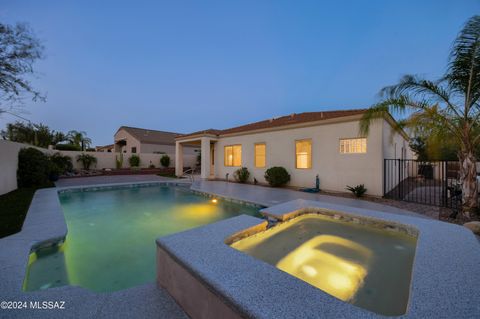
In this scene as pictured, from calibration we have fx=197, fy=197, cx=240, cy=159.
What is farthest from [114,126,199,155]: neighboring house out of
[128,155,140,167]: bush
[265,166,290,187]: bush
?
[265,166,290,187]: bush

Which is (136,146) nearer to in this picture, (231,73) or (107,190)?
(107,190)

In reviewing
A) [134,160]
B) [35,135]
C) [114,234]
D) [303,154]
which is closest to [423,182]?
[303,154]

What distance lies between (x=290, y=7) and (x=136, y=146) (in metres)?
22.2

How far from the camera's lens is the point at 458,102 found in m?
5.46

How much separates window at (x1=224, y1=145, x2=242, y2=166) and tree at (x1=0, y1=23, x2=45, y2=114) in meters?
10.00

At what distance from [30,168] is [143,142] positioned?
578 inches

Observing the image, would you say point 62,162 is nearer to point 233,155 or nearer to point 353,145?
point 233,155

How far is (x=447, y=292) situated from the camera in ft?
6.35

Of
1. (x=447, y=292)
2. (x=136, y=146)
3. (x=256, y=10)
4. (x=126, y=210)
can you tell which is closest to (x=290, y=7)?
(x=256, y=10)

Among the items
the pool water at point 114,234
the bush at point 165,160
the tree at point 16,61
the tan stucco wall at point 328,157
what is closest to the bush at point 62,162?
the bush at point 165,160

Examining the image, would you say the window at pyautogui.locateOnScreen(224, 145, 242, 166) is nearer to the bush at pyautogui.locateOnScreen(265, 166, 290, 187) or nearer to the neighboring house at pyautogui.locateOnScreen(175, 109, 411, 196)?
the neighboring house at pyautogui.locateOnScreen(175, 109, 411, 196)

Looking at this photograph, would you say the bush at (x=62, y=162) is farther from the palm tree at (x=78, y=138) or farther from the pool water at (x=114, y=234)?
the palm tree at (x=78, y=138)

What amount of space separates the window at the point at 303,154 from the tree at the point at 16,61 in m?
11.0

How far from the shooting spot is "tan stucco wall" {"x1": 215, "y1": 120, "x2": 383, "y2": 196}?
26.9 ft
